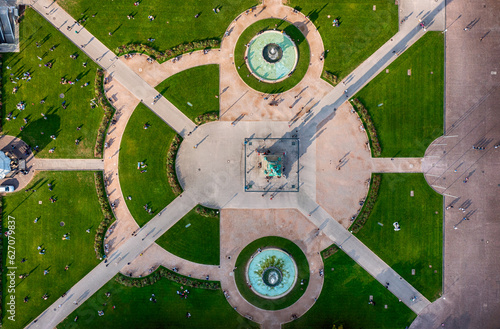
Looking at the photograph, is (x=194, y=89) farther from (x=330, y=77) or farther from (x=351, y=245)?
(x=351, y=245)

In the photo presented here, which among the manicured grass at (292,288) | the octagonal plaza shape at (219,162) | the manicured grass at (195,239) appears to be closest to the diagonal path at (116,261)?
the manicured grass at (195,239)

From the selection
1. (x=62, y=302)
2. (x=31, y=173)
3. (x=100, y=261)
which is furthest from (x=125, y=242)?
(x=31, y=173)

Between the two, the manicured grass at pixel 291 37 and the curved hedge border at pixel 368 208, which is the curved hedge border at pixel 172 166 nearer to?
the manicured grass at pixel 291 37

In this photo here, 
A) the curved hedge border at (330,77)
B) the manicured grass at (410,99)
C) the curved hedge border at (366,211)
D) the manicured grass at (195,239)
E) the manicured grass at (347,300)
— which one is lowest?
the manicured grass at (347,300)

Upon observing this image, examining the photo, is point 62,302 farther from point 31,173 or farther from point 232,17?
point 232,17

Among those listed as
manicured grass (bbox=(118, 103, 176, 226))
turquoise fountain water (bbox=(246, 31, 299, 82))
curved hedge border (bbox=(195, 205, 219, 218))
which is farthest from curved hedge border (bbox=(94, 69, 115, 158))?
turquoise fountain water (bbox=(246, 31, 299, 82))

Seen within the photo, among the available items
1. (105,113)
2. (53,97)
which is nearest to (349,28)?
(105,113)
